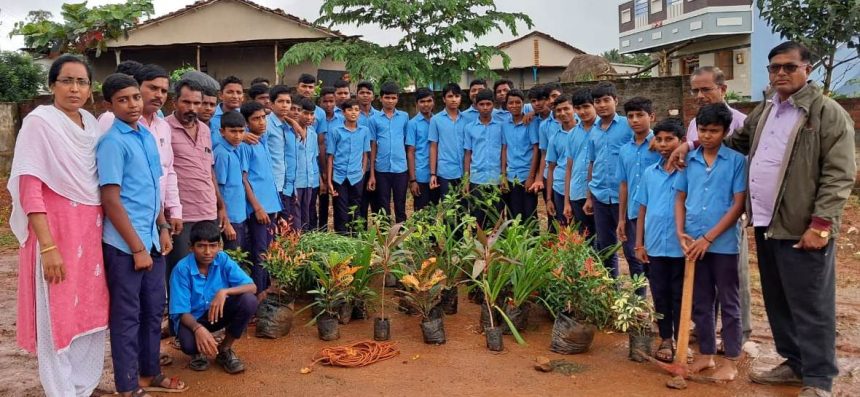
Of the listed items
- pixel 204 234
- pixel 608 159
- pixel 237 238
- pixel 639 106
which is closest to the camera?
pixel 204 234

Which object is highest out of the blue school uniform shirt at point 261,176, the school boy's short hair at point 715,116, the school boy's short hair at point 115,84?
the school boy's short hair at point 115,84

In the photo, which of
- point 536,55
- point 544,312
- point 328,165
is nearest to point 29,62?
point 328,165

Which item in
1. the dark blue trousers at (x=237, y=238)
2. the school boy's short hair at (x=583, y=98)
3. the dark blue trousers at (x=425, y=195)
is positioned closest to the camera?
the dark blue trousers at (x=237, y=238)

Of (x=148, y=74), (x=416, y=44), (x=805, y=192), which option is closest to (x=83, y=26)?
(x=416, y=44)

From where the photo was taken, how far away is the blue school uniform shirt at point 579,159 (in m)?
5.45

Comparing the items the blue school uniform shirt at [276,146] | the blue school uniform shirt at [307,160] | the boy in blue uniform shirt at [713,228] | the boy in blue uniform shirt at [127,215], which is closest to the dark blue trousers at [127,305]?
the boy in blue uniform shirt at [127,215]

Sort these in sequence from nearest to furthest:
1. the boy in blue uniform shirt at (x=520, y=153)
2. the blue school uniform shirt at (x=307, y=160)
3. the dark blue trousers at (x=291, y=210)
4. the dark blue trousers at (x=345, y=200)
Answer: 1. the dark blue trousers at (x=291, y=210)
2. the blue school uniform shirt at (x=307, y=160)
3. the boy in blue uniform shirt at (x=520, y=153)
4. the dark blue trousers at (x=345, y=200)

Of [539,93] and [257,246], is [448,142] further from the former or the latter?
[257,246]

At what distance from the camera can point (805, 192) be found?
11.5 ft

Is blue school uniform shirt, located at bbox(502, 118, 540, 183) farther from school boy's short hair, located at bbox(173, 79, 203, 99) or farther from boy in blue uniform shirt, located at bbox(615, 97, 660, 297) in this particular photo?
school boy's short hair, located at bbox(173, 79, 203, 99)

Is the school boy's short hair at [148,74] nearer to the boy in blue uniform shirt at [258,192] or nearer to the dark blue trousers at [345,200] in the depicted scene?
the boy in blue uniform shirt at [258,192]

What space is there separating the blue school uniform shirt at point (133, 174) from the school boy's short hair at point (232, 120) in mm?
1142

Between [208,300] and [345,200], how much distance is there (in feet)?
10.0

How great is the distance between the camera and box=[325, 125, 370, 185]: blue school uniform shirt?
6793mm
